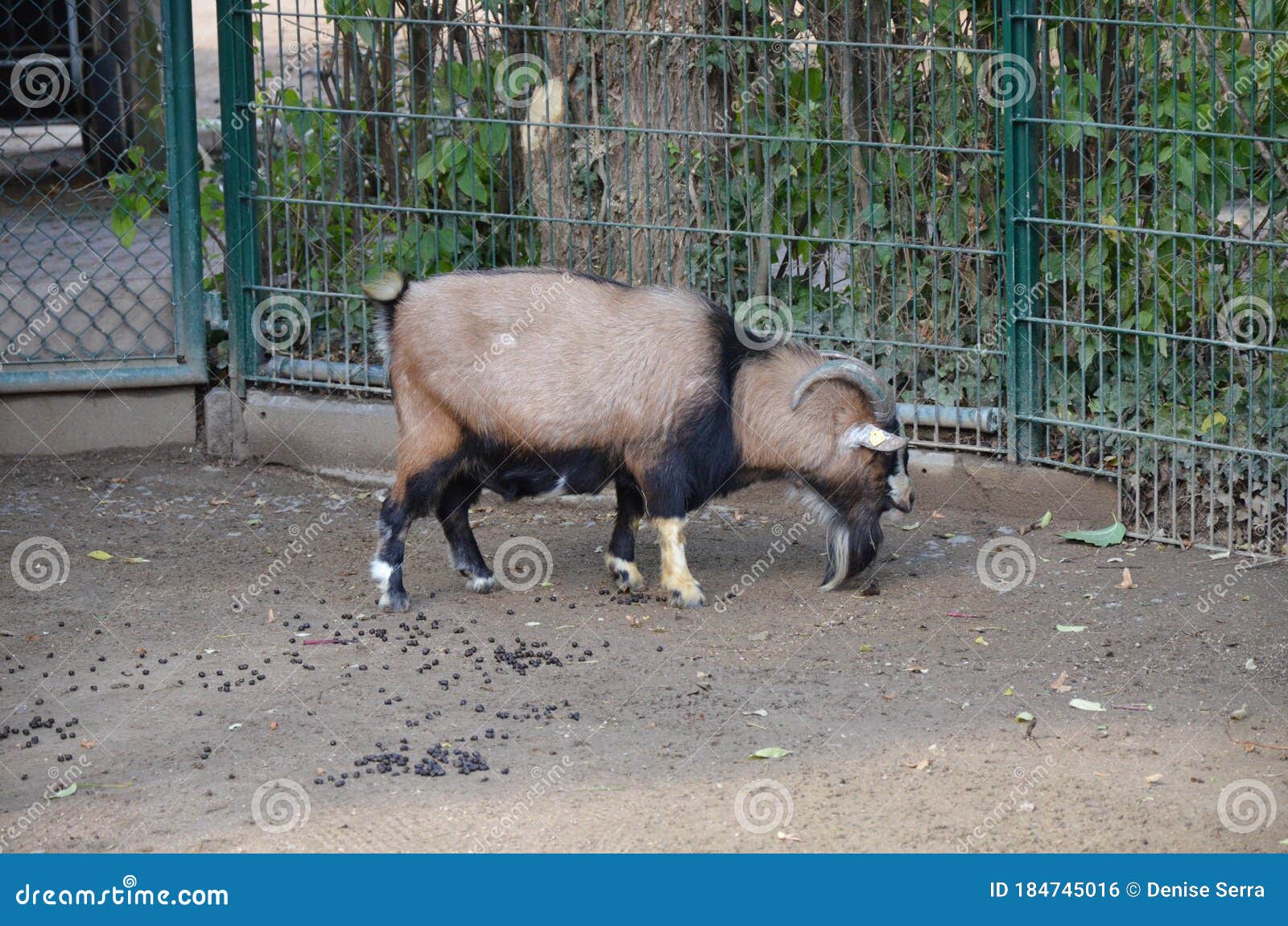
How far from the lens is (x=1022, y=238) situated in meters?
6.61

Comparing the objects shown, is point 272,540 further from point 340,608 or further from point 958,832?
point 958,832

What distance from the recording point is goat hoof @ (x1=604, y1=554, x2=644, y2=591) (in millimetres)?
6234

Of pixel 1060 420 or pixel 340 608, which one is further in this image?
pixel 1060 420

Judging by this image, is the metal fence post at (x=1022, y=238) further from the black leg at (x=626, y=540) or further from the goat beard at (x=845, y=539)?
the black leg at (x=626, y=540)

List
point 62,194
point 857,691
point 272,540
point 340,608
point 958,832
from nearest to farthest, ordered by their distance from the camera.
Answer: point 958,832 → point 857,691 → point 340,608 → point 272,540 → point 62,194

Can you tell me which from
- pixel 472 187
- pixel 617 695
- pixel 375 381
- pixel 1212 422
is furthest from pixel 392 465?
pixel 1212 422

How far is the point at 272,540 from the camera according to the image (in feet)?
22.4

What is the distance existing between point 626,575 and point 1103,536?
187 cm

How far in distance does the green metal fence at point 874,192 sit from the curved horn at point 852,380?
0.72 m

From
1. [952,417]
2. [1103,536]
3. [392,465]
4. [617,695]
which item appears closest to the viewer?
[617,695]

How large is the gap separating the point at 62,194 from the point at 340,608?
501cm

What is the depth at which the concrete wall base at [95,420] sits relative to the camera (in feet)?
25.2

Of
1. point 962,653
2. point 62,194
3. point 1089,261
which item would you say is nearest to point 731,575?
point 962,653

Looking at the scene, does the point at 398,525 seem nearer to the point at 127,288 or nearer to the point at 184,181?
the point at 184,181
